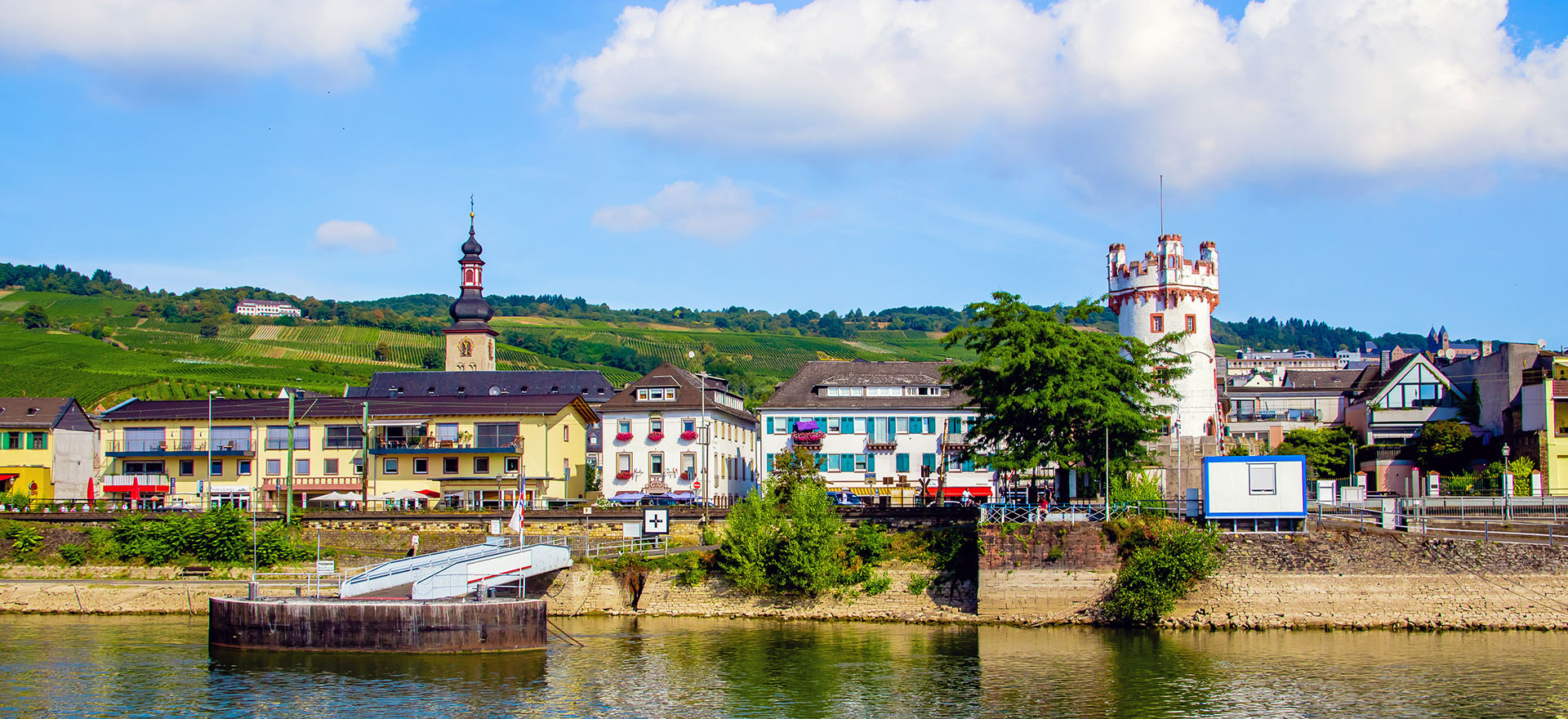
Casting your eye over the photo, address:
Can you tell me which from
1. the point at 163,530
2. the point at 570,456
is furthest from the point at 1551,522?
the point at 163,530

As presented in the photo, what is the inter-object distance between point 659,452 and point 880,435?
13438mm

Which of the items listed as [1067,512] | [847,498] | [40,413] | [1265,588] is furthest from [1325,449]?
[40,413]

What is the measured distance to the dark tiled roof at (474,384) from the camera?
112062mm

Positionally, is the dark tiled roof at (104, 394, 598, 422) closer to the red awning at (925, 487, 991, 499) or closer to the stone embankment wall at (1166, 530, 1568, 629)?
the red awning at (925, 487, 991, 499)

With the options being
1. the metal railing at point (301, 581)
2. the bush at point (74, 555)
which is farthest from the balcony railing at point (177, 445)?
the metal railing at point (301, 581)

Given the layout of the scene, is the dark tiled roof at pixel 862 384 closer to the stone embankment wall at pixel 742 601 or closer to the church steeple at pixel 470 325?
the stone embankment wall at pixel 742 601

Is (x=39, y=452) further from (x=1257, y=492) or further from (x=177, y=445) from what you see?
(x=1257, y=492)

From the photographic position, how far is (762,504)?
177ft

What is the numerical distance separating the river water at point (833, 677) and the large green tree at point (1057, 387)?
927 centimetres

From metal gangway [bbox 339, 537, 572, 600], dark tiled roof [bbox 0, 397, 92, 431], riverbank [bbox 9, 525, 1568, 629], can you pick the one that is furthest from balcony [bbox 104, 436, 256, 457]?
metal gangway [bbox 339, 537, 572, 600]

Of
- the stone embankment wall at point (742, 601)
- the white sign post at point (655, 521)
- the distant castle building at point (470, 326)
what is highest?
the distant castle building at point (470, 326)

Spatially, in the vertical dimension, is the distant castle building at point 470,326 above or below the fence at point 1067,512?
above

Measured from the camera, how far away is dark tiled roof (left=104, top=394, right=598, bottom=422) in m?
78.4

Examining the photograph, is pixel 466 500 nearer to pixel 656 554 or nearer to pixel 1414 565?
pixel 656 554
